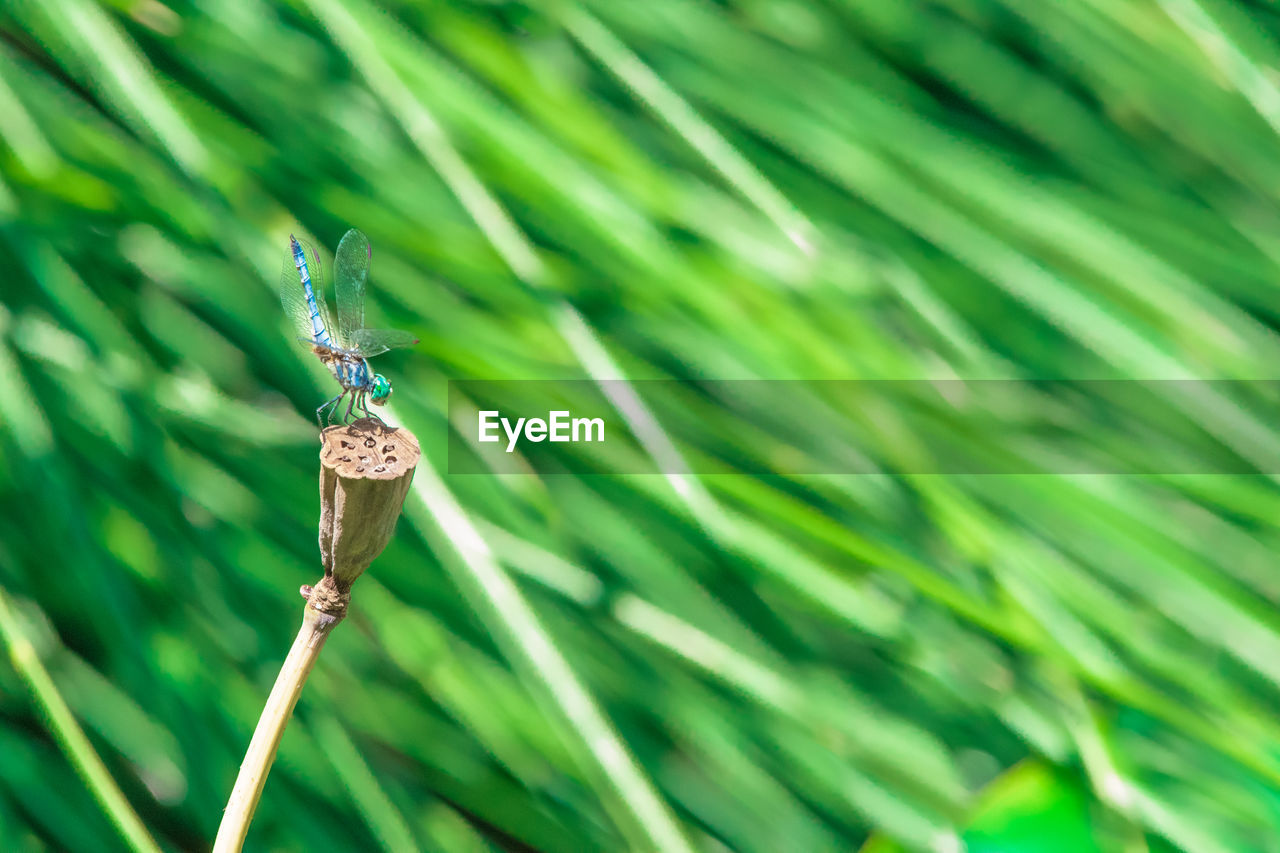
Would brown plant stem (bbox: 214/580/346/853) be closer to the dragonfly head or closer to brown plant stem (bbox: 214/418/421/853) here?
brown plant stem (bbox: 214/418/421/853)

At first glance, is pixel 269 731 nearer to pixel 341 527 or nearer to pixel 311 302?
pixel 341 527

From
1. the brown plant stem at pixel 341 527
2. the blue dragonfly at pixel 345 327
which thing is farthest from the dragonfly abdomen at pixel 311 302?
the brown plant stem at pixel 341 527

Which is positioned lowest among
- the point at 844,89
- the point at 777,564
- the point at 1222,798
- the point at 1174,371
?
the point at 1222,798

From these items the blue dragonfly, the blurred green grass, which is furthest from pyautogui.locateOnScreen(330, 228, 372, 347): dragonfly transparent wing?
the blurred green grass

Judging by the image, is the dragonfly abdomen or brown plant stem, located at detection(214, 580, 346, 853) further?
the dragonfly abdomen

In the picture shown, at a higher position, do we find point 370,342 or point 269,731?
point 370,342

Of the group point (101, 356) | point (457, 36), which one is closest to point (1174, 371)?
point (457, 36)

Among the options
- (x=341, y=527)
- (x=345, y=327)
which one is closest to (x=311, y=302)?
(x=345, y=327)

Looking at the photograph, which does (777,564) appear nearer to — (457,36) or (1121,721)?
(1121,721)
